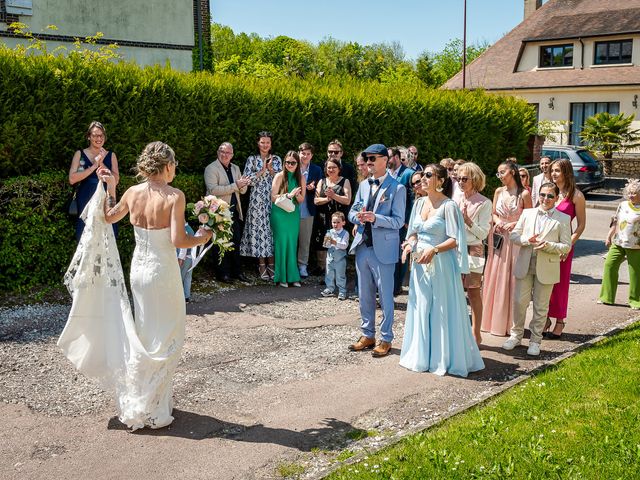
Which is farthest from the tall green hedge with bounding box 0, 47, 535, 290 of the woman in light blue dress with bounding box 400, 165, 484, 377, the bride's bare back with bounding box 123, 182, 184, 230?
the woman in light blue dress with bounding box 400, 165, 484, 377

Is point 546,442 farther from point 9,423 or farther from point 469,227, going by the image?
point 9,423

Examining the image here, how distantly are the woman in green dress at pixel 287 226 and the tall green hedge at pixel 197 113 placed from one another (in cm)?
125

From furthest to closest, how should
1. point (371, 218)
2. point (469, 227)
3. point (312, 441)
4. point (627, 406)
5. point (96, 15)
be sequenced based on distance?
point (96, 15) < point (469, 227) < point (371, 218) < point (627, 406) < point (312, 441)

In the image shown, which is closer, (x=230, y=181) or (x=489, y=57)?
(x=230, y=181)

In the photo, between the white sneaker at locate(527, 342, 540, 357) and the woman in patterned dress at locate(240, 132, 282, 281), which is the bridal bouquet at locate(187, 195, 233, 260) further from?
the woman in patterned dress at locate(240, 132, 282, 281)

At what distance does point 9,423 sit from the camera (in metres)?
6.43

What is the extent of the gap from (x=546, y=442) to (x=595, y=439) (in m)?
0.40

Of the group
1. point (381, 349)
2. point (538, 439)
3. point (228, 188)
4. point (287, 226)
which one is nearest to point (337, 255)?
point (287, 226)

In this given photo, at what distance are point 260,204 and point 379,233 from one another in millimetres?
4416

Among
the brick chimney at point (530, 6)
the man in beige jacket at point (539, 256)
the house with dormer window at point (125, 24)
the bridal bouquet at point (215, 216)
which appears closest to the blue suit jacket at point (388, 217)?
the man in beige jacket at point (539, 256)

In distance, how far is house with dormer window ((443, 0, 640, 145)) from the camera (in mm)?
41344

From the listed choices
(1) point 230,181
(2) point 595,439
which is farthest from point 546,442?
(1) point 230,181

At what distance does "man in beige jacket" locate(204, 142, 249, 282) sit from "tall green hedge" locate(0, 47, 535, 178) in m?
0.71

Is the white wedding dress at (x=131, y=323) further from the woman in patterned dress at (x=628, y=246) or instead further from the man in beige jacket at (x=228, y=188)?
the woman in patterned dress at (x=628, y=246)
